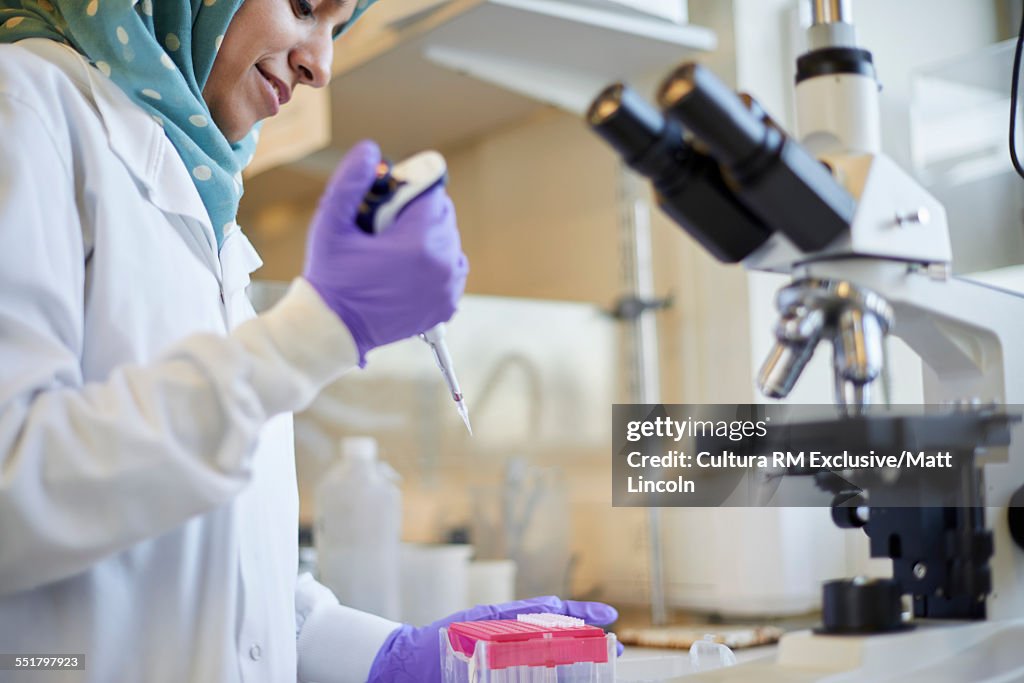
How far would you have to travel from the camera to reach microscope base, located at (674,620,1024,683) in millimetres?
718

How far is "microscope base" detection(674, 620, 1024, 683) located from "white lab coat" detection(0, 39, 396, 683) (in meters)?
0.37

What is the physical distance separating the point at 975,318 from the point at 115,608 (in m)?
0.72

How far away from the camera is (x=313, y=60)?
98 centimetres

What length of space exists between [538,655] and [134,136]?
1.75 feet

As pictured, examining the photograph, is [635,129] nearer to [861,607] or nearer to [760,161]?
[760,161]

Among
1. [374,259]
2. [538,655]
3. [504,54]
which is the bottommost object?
[538,655]

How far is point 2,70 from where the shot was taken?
74cm

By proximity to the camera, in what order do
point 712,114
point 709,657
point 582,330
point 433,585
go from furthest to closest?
point 582,330, point 433,585, point 709,657, point 712,114

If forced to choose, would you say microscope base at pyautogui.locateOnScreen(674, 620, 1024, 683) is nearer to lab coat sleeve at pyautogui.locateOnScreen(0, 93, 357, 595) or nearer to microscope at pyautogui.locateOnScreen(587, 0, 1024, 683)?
microscope at pyautogui.locateOnScreen(587, 0, 1024, 683)

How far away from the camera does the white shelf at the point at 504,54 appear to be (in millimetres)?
1730

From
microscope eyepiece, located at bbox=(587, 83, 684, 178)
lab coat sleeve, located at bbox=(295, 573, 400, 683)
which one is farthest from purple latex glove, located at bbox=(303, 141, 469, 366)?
lab coat sleeve, located at bbox=(295, 573, 400, 683)

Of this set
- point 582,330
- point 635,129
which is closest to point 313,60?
point 635,129

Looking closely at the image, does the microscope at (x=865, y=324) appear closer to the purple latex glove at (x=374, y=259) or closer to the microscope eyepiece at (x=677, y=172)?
the microscope eyepiece at (x=677, y=172)

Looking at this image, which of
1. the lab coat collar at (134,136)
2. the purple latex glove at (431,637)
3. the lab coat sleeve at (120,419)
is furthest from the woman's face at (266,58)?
the purple latex glove at (431,637)
